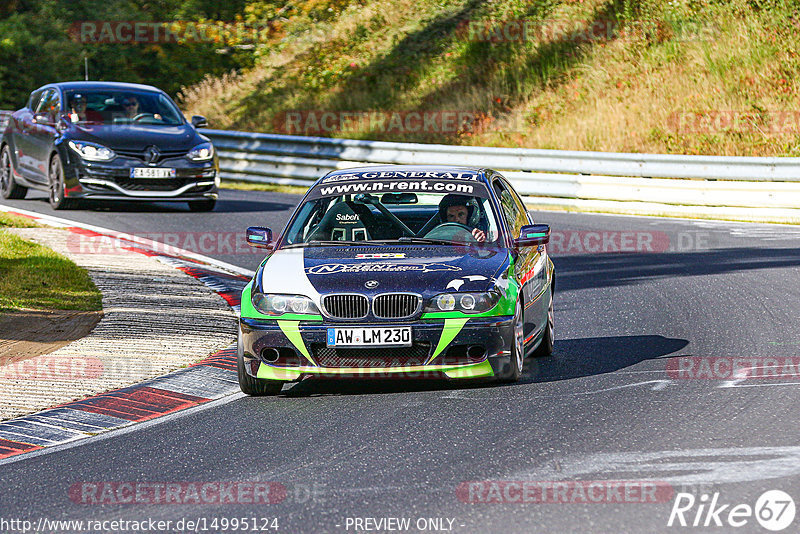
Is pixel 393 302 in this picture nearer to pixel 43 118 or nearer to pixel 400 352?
pixel 400 352

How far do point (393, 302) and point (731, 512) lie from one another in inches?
120

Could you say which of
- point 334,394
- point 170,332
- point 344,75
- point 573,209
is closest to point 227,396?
point 334,394

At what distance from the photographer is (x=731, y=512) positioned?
5289mm

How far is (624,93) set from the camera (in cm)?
2800

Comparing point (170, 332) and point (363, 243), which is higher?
point (363, 243)

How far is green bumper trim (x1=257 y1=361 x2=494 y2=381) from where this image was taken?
7.82 m

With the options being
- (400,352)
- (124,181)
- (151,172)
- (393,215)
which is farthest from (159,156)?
(400,352)

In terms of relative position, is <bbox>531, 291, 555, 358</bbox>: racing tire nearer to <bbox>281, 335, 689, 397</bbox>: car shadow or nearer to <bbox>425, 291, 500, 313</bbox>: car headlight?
<bbox>281, 335, 689, 397</bbox>: car shadow

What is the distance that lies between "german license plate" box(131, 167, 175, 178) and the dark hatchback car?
1 centimetres

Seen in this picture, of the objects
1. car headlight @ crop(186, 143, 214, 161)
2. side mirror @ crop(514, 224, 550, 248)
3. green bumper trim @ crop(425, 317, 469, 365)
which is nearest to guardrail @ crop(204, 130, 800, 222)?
car headlight @ crop(186, 143, 214, 161)

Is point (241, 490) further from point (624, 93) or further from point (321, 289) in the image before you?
point (624, 93)

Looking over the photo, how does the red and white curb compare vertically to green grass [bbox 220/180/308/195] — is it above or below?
above

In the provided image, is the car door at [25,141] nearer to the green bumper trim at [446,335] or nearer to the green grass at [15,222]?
the green grass at [15,222]

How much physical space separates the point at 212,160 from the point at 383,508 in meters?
14.2
